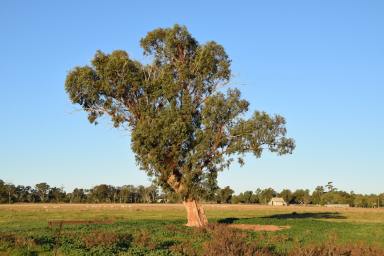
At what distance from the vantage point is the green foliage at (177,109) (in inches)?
1823

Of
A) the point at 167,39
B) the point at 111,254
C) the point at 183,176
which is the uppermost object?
the point at 167,39

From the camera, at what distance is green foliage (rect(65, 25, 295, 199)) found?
152ft

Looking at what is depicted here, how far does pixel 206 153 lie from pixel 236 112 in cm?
493

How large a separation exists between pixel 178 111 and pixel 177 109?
0.33m

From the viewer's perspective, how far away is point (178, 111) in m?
46.9

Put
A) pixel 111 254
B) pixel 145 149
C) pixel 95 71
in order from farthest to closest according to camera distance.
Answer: pixel 95 71 → pixel 145 149 → pixel 111 254

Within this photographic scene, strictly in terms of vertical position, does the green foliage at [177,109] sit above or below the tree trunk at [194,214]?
above

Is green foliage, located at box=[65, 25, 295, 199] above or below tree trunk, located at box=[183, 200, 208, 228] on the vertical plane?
above

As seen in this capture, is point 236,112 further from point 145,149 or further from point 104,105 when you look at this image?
point 104,105

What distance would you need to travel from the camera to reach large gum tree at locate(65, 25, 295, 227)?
46.3 m

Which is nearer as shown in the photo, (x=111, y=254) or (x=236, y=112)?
(x=111, y=254)

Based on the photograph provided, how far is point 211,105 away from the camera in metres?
47.2

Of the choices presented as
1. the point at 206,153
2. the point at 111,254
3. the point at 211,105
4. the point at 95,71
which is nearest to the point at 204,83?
the point at 211,105

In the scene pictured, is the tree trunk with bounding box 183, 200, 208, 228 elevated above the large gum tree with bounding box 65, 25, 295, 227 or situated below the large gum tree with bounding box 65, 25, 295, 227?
below
